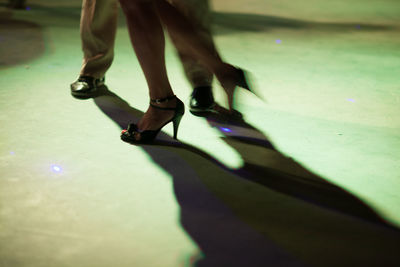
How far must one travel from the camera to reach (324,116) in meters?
1.81

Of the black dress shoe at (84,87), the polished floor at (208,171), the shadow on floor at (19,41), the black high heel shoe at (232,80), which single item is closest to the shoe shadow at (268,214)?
the polished floor at (208,171)

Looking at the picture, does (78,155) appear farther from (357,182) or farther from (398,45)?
(398,45)

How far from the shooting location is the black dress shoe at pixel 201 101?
1.84 meters

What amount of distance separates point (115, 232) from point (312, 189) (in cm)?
61

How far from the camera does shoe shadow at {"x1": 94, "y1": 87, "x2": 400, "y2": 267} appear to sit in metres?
0.99

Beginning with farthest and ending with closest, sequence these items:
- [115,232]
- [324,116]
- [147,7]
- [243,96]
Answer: [243,96], [324,116], [147,7], [115,232]

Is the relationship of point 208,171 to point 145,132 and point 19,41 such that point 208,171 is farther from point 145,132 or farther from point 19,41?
point 19,41

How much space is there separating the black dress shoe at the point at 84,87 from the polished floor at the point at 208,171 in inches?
→ 2.5

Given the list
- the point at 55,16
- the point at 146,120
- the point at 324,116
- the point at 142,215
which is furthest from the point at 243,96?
the point at 55,16

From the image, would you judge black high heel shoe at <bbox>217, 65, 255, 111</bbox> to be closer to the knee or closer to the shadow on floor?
the knee

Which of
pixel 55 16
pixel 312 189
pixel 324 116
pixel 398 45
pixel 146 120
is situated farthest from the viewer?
pixel 55 16

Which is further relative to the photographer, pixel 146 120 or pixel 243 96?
pixel 243 96

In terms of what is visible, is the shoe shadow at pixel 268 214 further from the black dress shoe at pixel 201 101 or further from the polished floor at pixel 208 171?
the black dress shoe at pixel 201 101

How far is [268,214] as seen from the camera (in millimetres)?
1144
